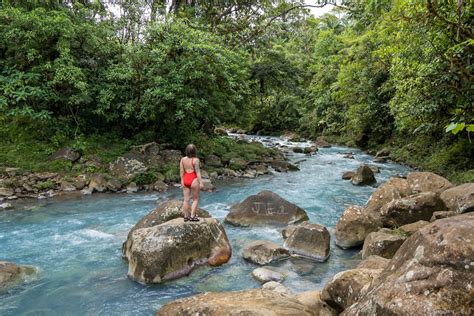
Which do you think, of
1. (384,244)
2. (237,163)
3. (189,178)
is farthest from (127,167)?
(384,244)

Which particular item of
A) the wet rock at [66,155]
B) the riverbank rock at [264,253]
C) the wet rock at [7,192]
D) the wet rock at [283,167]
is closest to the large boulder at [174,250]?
the riverbank rock at [264,253]

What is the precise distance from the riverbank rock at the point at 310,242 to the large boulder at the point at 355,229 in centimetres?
60

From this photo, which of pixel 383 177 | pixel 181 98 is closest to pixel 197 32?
pixel 181 98

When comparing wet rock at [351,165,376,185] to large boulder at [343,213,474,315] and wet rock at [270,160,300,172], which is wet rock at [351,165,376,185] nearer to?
wet rock at [270,160,300,172]

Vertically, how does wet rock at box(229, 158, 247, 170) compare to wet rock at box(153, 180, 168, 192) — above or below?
above

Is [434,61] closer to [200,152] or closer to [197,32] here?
[197,32]

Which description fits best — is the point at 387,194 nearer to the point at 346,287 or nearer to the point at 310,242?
the point at 310,242

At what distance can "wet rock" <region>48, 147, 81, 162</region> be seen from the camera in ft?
50.5

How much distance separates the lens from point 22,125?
55.3ft

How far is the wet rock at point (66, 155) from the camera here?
15.4 m

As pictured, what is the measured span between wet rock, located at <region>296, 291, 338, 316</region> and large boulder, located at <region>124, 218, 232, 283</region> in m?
2.58

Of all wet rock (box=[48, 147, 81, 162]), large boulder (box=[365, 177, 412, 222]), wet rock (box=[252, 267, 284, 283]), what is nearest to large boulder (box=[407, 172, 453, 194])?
large boulder (box=[365, 177, 412, 222])

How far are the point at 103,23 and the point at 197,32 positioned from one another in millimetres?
5080

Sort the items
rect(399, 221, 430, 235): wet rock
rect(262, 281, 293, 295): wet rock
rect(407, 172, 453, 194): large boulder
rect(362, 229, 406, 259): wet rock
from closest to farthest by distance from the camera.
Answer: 1. rect(262, 281, 293, 295): wet rock
2. rect(362, 229, 406, 259): wet rock
3. rect(399, 221, 430, 235): wet rock
4. rect(407, 172, 453, 194): large boulder
